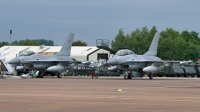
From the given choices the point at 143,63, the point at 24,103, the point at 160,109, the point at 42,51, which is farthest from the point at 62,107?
the point at 42,51

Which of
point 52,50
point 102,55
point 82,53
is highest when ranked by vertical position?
→ point 52,50

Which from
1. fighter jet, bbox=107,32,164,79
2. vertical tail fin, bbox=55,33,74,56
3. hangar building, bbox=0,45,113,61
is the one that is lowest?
fighter jet, bbox=107,32,164,79

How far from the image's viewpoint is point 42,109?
47.7 ft

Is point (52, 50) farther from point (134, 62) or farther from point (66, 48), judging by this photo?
point (134, 62)

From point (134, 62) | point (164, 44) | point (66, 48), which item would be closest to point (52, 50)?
point (164, 44)

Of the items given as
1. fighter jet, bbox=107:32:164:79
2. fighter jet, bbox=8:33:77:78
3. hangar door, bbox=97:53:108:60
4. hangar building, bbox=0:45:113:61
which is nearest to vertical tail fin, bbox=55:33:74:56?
fighter jet, bbox=8:33:77:78

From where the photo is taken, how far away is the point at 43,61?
55.6 metres

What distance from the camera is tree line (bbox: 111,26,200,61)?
106562mm

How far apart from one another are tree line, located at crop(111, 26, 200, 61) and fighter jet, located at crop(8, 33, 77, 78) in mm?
39310

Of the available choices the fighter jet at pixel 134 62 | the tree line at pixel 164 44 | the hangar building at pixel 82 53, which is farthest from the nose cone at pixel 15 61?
the tree line at pixel 164 44

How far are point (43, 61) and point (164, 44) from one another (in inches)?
2303

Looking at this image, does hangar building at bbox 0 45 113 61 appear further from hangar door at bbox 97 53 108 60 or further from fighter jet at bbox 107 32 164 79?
fighter jet at bbox 107 32 164 79

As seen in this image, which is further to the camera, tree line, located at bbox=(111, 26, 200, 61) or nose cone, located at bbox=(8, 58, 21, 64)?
tree line, located at bbox=(111, 26, 200, 61)

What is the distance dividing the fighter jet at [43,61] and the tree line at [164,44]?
39.3 metres
